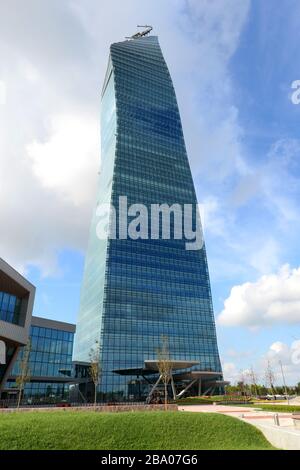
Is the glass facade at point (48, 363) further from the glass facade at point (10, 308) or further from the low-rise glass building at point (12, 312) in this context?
the glass facade at point (10, 308)

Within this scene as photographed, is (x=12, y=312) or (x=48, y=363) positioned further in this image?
(x=48, y=363)

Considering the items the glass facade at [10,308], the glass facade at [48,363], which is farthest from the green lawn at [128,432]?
the glass facade at [48,363]

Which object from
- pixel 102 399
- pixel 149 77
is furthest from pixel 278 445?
pixel 149 77

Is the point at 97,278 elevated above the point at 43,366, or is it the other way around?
the point at 97,278

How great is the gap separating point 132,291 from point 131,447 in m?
89.0

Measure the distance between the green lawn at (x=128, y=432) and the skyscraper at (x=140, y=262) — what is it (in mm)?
62325

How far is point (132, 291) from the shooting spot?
108m

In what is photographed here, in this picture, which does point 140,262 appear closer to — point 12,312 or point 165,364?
point 165,364

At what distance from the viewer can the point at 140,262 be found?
113875mm

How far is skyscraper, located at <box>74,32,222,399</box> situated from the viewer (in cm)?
9900

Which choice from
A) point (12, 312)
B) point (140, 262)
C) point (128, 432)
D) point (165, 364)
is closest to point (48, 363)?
point (12, 312)

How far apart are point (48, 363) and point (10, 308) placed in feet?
104
